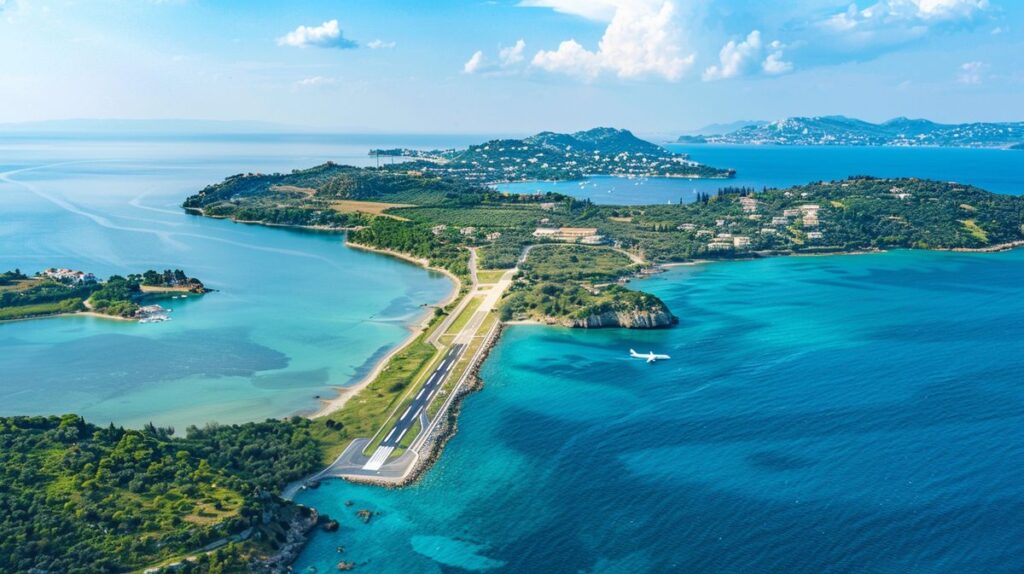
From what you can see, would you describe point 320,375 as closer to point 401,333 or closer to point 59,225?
point 401,333

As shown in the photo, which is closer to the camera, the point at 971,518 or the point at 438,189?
the point at 971,518

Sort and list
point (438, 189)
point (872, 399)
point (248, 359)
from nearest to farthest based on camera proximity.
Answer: point (872, 399) → point (248, 359) → point (438, 189)

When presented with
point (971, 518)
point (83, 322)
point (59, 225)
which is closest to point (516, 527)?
point (971, 518)

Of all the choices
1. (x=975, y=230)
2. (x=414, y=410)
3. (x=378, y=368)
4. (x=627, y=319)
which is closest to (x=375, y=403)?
(x=414, y=410)

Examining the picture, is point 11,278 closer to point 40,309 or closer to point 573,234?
point 40,309

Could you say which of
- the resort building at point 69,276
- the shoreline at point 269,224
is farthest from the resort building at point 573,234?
the resort building at point 69,276

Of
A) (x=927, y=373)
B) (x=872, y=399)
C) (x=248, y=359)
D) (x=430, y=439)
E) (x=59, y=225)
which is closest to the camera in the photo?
(x=430, y=439)

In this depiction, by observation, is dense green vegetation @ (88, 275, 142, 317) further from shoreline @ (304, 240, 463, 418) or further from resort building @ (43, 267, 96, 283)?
shoreline @ (304, 240, 463, 418)
